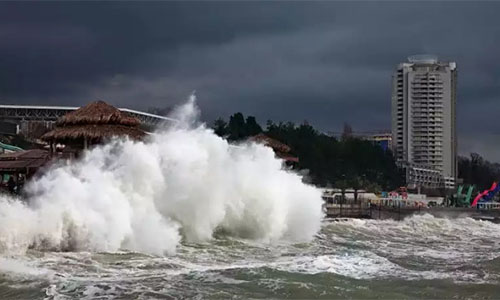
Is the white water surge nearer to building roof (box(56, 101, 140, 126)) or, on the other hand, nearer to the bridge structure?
building roof (box(56, 101, 140, 126))

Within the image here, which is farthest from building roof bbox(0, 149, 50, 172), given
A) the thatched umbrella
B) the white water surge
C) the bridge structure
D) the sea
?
the bridge structure

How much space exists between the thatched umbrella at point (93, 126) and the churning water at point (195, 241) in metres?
2.13

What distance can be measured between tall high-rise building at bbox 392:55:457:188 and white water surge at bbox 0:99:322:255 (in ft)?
309

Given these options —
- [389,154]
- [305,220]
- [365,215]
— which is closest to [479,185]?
[389,154]

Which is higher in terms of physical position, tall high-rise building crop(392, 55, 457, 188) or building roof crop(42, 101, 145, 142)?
tall high-rise building crop(392, 55, 457, 188)

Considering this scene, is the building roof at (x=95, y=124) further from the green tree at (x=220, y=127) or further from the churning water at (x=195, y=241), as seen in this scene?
the green tree at (x=220, y=127)

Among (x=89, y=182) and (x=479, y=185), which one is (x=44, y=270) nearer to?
(x=89, y=182)

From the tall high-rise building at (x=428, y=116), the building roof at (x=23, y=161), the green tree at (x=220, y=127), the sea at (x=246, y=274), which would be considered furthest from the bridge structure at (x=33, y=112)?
the tall high-rise building at (x=428, y=116)

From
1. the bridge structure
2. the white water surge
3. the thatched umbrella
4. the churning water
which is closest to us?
the churning water

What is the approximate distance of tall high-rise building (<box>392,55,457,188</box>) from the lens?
116 meters

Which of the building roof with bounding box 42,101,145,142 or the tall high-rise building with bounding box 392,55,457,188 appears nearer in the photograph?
the building roof with bounding box 42,101,145,142

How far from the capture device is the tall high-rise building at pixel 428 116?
382ft

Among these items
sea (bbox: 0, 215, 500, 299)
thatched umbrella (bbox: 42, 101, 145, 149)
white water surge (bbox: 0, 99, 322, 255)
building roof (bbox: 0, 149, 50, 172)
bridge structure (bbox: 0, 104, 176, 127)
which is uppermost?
bridge structure (bbox: 0, 104, 176, 127)

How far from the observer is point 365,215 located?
4084 centimetres
